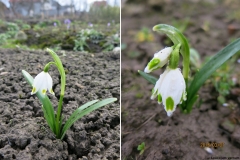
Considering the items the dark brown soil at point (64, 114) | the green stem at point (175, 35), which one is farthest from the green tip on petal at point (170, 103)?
the dark brown soil at point (64, 114)

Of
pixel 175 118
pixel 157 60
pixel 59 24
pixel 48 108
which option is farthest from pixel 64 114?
pixel 59 24

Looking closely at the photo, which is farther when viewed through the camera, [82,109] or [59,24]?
[59,24]

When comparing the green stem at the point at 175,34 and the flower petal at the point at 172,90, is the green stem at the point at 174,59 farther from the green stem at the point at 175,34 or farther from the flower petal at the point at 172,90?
the green stem at the point at 175,34

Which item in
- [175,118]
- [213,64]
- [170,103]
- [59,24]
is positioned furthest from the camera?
[59,24]

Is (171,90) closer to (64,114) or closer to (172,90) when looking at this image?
(172,90)

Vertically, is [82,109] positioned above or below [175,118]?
above

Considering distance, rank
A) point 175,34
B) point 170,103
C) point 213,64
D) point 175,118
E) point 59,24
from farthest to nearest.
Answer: point 59,24, point 175,118, point 213,64, point 175,34, point 170,103

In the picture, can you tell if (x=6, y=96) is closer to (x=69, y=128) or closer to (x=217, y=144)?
(x=69, y=128)

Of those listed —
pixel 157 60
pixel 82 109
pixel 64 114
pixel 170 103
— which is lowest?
pixel 64 114
